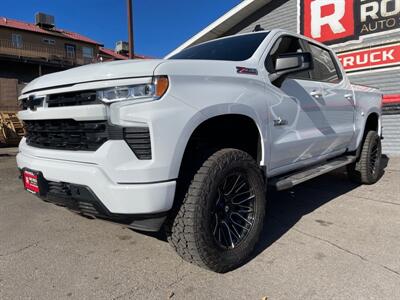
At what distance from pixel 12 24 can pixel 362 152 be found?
3266 centimetres

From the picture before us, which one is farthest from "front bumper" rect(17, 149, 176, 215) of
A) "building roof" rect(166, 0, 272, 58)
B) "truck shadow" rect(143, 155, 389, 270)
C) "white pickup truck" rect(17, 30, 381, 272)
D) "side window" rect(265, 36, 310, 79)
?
"building roof" rect(166, 0, 272, 58)

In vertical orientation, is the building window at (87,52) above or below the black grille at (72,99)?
above

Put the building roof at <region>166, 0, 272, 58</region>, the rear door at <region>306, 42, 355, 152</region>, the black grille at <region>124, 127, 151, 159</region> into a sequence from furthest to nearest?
1. the building roof at <region>166, 0, 272, 58</region>
2. the rear door at <region>306, 42, 355, 152</region>
3. the black grille at <region>124, 127, 151, 159</region>

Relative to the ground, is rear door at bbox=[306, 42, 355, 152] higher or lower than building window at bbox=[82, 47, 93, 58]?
lower

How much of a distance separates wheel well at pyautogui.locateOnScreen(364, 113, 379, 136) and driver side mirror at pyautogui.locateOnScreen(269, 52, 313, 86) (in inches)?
117

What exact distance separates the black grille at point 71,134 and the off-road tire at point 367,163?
427 cm

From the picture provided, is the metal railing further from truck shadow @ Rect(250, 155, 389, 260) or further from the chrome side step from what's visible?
the chrome side step

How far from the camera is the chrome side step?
331 centimetres

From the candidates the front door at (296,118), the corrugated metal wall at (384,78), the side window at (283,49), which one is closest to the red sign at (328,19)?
the corrugated metal wall at (384,78)

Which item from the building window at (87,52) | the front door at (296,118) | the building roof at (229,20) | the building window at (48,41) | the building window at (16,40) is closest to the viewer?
the front door at (296,118)

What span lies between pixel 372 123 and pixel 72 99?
196 inches

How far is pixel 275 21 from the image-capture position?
10219mm

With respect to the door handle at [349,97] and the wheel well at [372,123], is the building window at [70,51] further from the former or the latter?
the door handle at [349,97]

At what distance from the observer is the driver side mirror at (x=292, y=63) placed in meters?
3.06
